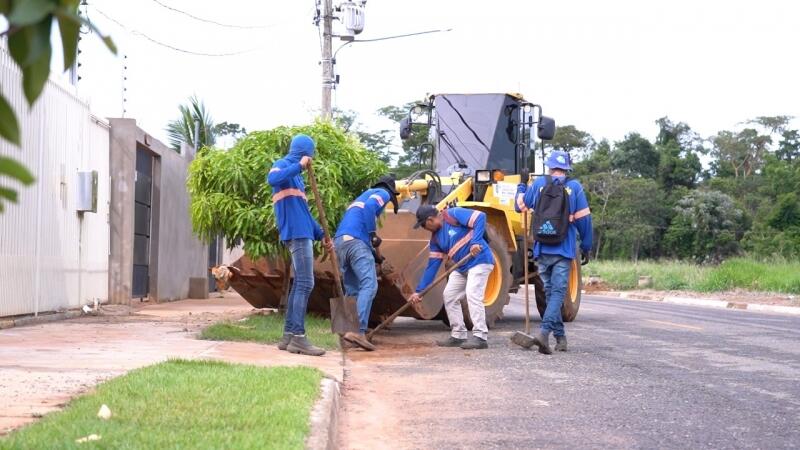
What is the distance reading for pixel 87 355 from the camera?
7.83m

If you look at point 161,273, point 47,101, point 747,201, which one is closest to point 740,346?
point 47,101

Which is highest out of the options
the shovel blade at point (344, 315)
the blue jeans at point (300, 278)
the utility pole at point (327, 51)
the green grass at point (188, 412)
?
the utility pole at point (327, 51)

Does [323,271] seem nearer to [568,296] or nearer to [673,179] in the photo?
[568,296]

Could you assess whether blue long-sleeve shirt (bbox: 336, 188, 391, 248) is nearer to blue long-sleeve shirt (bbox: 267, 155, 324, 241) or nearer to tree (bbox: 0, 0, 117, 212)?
blue long-sleeve shirt (bbox: 267, 155, 324, 241)

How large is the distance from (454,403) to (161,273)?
488 inches

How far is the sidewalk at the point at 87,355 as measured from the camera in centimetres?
555

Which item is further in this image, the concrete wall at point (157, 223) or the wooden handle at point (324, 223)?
the concrete wall at point (157, 223)

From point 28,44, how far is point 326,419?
391 cm

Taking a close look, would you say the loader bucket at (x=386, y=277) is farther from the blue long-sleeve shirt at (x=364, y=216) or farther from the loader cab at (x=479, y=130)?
the loader cab at (x=479, y=130)

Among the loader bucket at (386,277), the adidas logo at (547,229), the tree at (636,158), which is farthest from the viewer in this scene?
the tree at (636,158)

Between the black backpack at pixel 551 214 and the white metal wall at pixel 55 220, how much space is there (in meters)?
4.96

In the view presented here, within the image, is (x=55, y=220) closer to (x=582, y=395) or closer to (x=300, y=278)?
(x=300, y=278)

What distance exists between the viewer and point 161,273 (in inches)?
715

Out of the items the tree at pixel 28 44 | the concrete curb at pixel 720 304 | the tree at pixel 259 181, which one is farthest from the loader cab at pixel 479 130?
the tree at pixel 28 44
